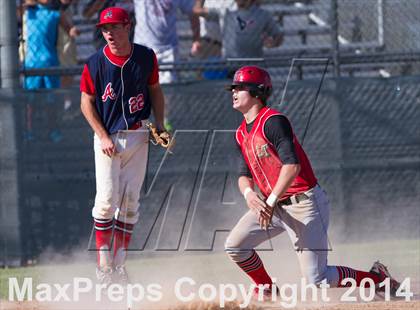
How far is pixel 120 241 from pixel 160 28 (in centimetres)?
361

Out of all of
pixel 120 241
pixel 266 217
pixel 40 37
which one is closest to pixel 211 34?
pixel 40 37

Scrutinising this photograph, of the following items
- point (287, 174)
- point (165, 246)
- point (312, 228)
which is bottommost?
point (165, 246)

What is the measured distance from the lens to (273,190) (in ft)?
21.4

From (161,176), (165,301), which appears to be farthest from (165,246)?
(165,301)

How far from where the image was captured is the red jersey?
6.59 meters

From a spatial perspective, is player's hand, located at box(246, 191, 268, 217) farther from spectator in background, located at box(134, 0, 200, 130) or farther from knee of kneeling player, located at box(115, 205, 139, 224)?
spectator in background, located at box(134, 0, 200, 130)

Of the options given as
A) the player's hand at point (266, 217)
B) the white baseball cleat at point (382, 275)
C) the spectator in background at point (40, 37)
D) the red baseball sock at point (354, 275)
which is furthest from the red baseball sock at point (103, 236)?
the spectator in background at point (40, 37)

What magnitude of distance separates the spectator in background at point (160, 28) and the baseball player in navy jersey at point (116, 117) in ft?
9.85

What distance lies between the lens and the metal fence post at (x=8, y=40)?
9695 millimetres

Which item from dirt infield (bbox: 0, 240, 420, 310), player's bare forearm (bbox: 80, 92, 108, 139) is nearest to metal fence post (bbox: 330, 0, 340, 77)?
dirt infield (bbox: 0, 240, 420, 310)

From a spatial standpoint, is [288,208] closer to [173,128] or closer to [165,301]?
[165,301]

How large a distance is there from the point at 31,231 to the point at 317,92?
3.31 m

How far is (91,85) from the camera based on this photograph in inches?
292

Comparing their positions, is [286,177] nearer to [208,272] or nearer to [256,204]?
[256,204]
